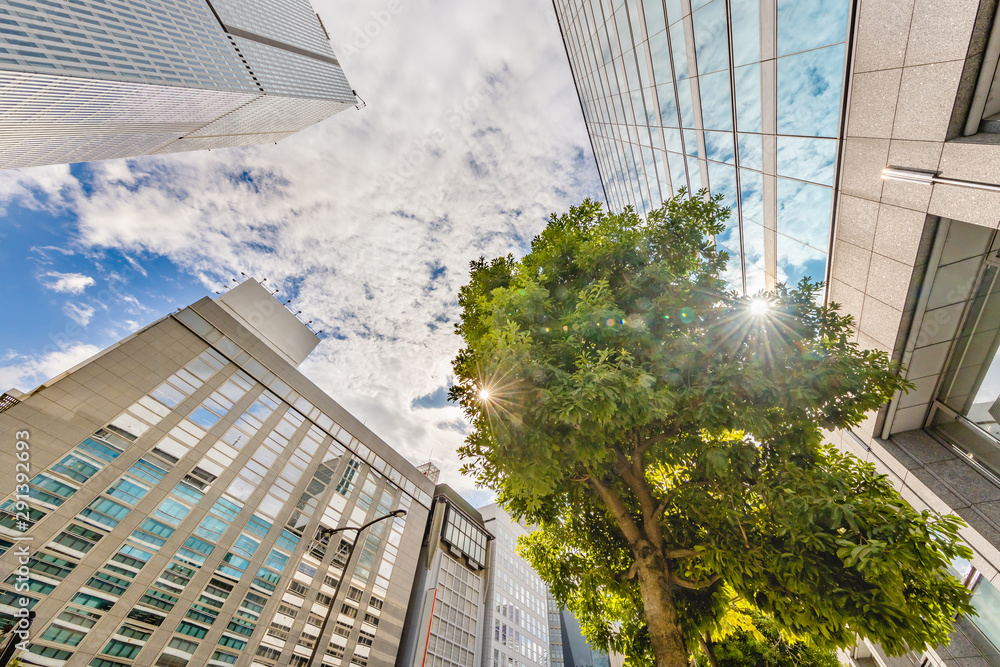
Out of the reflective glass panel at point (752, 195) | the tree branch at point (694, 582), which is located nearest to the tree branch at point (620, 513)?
the tree branch at point (694, 582)

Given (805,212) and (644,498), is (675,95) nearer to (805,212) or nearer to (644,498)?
(805,212)

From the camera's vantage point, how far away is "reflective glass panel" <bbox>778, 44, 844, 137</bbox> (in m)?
7.52

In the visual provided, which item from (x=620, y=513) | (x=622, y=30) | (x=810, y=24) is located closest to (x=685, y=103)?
(x=810, y=24)

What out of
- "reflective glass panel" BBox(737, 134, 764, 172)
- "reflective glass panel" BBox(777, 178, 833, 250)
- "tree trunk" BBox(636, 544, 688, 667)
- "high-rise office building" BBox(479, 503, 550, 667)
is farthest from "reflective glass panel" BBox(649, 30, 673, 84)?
"high-rise office building" BBox(479, 503, 550, 667)

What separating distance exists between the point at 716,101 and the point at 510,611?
209 ft

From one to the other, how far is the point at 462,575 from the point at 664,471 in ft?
162

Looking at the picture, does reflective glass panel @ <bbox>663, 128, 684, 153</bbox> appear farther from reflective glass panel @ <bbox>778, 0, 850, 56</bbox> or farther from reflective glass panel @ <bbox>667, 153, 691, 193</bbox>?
reflective glass panel @ <bbox>778, 0, 850, 56</bbox>

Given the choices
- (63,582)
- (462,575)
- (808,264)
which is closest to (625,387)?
→ (808,264)

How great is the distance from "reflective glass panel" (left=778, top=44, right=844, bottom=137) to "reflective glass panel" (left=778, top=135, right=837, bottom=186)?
0.19 m

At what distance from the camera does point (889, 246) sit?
7.21 m

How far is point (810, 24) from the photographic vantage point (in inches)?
Answer: 304

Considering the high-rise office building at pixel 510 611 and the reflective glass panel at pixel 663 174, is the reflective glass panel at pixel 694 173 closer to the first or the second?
the reflective glass panel at pixel 663 174

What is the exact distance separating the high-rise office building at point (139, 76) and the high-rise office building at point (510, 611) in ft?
187

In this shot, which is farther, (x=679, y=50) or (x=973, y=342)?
(x=679, y=50)
